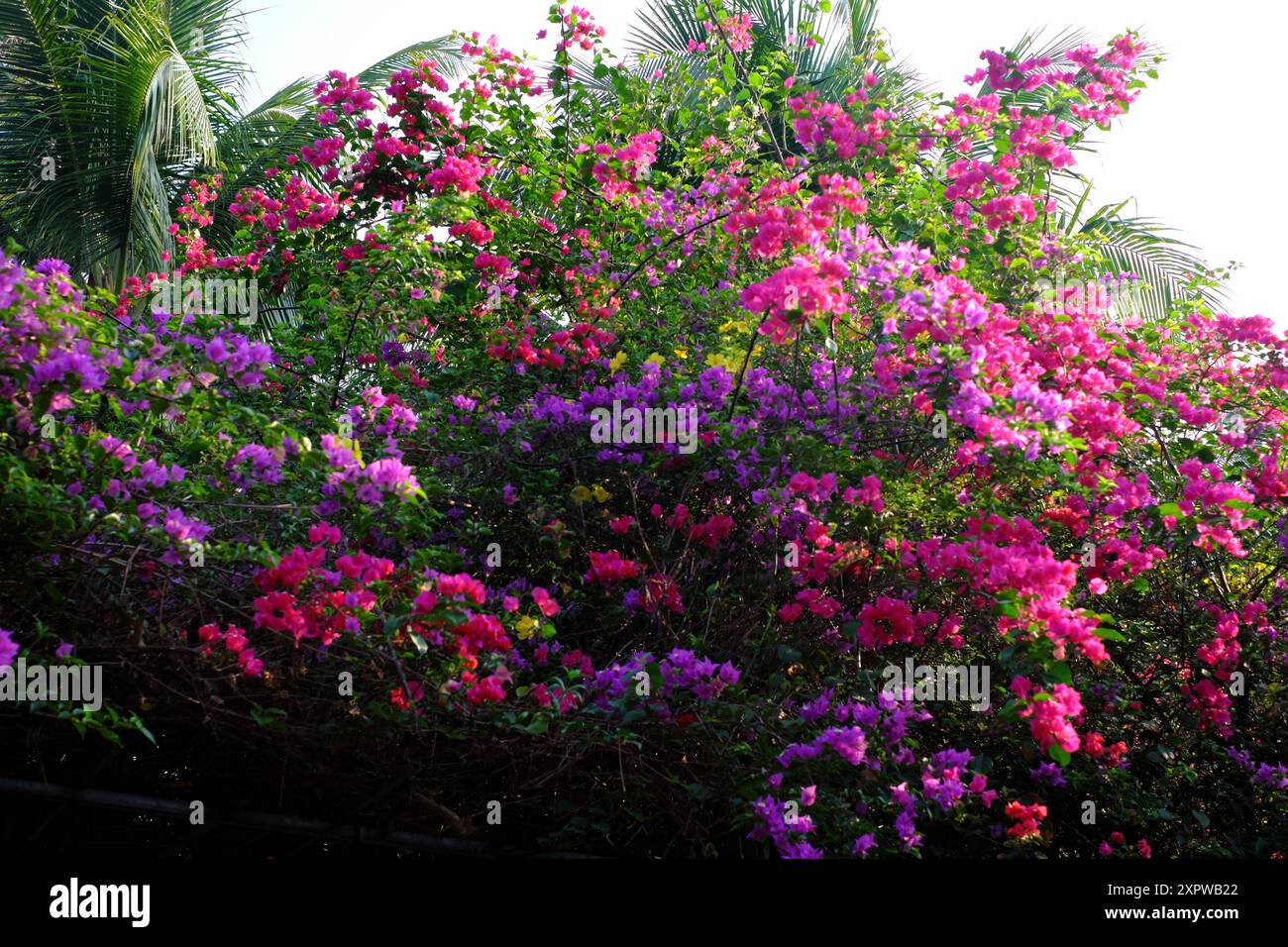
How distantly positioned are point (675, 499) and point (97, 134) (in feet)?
25.2

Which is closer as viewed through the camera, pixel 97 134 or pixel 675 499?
pixel 675 499

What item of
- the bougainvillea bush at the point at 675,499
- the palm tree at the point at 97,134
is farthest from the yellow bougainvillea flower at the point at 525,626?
the palm tree at the point at 97,134

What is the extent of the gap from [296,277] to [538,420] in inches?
79.7

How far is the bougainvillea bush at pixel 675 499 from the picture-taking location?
268 cm

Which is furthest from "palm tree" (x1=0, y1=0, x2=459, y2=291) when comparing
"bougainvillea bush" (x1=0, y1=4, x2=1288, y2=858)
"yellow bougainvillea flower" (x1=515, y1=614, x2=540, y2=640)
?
"yellow bougainvillea flower" (x1=515, y1=614, x2=540, y2=640)

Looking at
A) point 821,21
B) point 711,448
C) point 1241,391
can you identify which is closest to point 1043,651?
point 711,448

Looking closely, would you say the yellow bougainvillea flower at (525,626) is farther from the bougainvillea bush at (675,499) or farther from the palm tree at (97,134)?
the palm tree at (97,134)

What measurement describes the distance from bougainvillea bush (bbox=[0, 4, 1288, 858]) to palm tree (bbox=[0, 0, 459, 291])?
434cm

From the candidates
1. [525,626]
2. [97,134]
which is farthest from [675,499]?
[97,134]

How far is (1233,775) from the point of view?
151 inches

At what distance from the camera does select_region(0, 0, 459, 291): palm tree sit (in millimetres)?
8703

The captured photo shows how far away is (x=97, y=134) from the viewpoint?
29.5 ft

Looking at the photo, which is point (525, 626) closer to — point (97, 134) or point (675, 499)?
point (675, 499)

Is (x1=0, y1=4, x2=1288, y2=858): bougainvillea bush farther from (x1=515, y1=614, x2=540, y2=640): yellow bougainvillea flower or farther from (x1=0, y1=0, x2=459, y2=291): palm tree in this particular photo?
(x1=0, y1=0, x2=459, y2=291): palm tree
